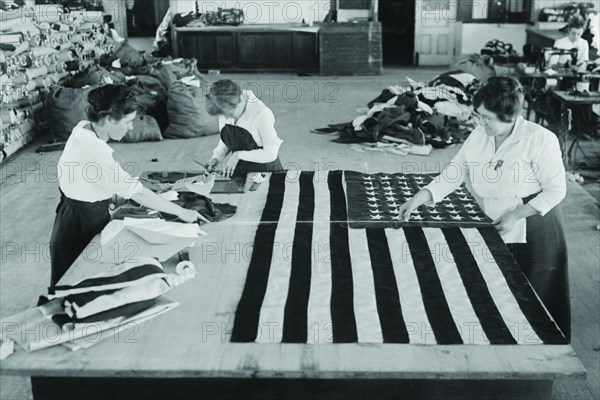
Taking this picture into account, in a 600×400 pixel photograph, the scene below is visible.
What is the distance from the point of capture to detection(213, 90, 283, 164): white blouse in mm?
4473

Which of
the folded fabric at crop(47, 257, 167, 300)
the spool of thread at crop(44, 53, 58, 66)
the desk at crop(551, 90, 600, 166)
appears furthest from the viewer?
the spool of thread at crop(44, 53, 58, 66)

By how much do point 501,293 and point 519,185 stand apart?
72cm

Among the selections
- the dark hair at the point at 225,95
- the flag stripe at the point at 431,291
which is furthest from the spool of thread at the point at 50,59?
the flag stripe at the point at 431,291

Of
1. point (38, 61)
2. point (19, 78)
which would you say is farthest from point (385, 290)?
point (38, 61)

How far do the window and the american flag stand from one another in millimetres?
10983

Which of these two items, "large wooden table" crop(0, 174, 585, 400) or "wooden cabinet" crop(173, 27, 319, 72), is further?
"wooden cabinet" crop(173, 27, 319, 72)

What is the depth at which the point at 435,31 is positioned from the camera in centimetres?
1404

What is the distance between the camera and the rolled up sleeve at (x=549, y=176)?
3148mm

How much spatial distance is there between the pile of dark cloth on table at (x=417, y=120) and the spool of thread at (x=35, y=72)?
3.25m

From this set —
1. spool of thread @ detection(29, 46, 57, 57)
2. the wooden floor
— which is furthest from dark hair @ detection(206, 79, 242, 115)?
spool of thread @ detection(29, 46, 57, 57)

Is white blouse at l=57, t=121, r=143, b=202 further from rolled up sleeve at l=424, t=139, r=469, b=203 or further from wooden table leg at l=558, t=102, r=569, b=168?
wooden table leg at l=558, t=102, r=569, b=168

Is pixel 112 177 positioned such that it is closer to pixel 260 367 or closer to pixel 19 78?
pixel 260 367

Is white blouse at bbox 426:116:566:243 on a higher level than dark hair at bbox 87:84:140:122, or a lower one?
lower

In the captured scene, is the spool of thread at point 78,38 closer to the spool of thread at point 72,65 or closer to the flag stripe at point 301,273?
the spool of thread at point 72,65
